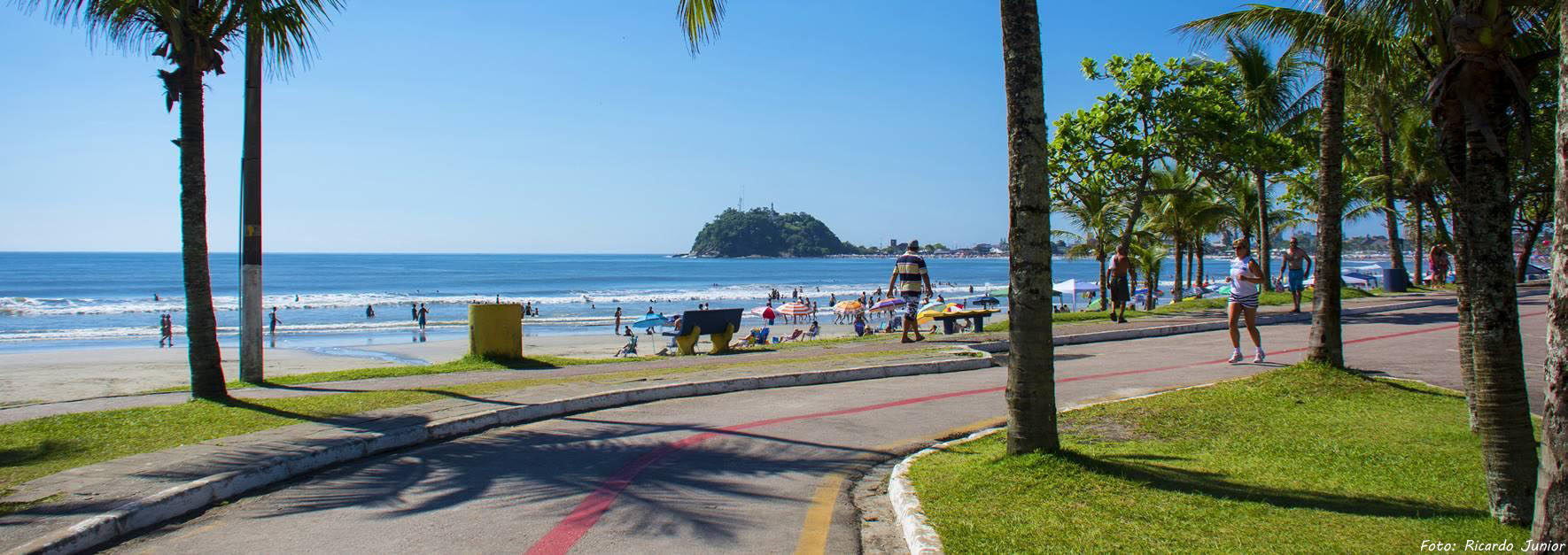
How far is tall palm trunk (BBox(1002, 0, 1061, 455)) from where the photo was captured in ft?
18.8

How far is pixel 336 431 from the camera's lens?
7.64 metres

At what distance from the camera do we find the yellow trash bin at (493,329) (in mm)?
14023

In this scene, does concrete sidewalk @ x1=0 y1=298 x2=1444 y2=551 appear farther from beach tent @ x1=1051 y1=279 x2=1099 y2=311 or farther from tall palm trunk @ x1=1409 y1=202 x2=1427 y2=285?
beach tent @ x1=1051 y1=279 x2=1099 y2=311

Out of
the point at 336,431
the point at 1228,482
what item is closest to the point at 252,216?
the point at 336,431

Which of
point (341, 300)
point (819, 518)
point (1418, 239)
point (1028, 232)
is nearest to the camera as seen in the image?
point (819, 518)

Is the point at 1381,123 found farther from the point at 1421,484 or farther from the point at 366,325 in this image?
the point at 366,325

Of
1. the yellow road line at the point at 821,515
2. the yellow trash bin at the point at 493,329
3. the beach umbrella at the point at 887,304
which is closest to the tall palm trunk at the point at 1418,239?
the beach umbrella at the point at 887,304

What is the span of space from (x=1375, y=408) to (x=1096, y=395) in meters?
2.45

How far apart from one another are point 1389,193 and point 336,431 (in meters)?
29.9

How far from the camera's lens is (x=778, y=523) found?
17.1 ft

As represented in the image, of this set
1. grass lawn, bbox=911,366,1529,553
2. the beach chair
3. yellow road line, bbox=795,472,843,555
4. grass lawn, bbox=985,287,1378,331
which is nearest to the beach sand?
grass lawn, bbox=985,287,1378,331

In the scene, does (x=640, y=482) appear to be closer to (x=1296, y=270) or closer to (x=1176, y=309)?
(x=1296, y=270)

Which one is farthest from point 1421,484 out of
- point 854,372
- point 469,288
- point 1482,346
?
point 469,288

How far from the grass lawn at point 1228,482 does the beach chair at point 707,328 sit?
9.76 meters
